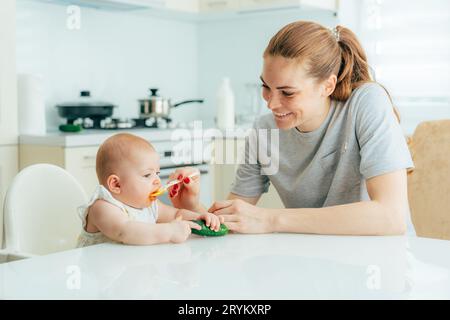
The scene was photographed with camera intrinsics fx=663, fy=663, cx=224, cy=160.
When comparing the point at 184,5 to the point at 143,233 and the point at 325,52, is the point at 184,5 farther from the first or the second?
the point at 143,233

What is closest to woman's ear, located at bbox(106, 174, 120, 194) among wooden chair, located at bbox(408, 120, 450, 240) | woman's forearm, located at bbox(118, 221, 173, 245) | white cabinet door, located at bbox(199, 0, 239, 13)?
woman's forearm, located at bbox(118, 221, 173, 245)

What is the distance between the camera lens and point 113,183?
1.47m

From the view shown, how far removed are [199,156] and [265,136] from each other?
5.84 feet

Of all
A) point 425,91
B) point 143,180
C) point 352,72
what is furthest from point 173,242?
point 425,91

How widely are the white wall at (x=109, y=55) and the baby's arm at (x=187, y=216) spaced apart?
84.2 inches

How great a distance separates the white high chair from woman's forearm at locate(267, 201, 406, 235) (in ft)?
2.20

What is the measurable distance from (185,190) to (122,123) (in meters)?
1.99

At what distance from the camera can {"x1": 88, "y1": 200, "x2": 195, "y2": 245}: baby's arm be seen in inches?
53.2

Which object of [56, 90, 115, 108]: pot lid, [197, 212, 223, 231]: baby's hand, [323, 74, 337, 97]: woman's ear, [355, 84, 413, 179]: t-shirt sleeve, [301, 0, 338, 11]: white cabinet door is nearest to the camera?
[197, 212, 223, 231]: baby's hand

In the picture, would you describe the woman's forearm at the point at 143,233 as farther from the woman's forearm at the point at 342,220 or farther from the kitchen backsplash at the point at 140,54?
the kitchen backsplash at the point at 140,54

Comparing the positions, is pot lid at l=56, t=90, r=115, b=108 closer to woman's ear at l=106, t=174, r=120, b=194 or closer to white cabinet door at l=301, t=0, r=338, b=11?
white cabinet door at l=301, t=0, r=338, b=11

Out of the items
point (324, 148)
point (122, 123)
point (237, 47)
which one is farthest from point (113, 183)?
point (237, 47)

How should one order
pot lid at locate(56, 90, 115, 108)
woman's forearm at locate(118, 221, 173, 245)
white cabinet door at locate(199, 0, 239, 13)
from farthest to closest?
white cabinet door at locate(199, 0, 239, 13)
pot lid at locate(56, 90, 115, 108)
woman's forearm at locate(118, 221, 173, 245)

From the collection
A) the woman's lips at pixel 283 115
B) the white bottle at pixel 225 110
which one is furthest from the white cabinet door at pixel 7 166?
the woman's lips at pixel 283 115
